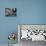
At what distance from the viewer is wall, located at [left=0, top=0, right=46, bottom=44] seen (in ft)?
9.41

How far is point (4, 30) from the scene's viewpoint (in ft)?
9.41

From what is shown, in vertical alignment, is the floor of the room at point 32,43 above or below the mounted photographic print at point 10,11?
below

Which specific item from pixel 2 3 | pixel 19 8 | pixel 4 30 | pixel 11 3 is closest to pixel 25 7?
pixel 19 8

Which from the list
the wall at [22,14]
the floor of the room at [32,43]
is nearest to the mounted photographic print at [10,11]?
the wall at [22,14]

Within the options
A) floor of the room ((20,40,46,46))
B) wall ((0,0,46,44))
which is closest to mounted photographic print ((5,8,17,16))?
wall ((0,0,46,44))

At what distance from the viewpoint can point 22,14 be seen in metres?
2.89

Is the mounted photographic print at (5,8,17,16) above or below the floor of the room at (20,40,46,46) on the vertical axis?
above

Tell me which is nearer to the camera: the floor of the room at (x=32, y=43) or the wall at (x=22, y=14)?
the floor of the room at (x=32, y=43)

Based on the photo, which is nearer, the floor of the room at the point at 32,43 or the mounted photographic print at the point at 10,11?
the floor of the room at the point at 32,43

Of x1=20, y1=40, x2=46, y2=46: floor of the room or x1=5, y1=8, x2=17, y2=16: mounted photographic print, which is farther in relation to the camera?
x1=5, y1=8, x2=17, y2=16: mounted photographic print

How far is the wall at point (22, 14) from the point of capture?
113 inches

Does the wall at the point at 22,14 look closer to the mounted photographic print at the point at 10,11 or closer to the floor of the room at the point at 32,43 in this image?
the mounted photographic print at the point at 10,11

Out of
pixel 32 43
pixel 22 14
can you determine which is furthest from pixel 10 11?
pixel 32 43

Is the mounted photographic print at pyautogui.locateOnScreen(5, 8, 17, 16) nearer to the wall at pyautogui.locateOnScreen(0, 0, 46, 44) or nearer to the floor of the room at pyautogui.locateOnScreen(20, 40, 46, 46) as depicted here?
the wall at pyautogui.locateOnScreen(0, 0, 46, 44)
